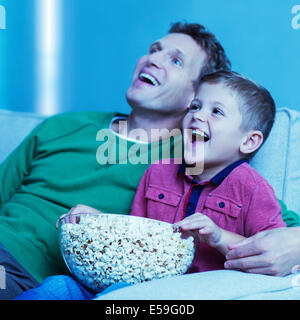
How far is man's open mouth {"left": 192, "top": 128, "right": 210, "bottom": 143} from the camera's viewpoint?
3.70 ft

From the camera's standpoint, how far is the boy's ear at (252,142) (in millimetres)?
1154

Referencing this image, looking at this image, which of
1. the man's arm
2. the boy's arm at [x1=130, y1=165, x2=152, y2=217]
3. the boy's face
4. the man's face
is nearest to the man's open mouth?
the boy's face

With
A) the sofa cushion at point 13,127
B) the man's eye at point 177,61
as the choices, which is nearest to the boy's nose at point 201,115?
the man's eye at point 177,61

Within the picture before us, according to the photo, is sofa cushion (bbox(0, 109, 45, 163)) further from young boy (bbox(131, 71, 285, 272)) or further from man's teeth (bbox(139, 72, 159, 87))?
young boy (bbox(131, 71, 285, 272))

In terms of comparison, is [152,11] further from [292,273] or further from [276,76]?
[292,273]

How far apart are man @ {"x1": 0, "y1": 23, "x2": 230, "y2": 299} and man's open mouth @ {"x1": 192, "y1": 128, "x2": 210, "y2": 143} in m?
0.25

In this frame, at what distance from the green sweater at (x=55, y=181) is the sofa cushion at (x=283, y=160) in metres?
0.33

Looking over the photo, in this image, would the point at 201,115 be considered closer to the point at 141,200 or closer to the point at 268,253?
the point at 141,200

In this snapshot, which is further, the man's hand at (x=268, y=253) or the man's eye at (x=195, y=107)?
the man's eye at (x=195, y=107)

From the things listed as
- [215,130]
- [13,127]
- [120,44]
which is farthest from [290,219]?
[120,44]

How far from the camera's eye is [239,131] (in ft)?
3.71

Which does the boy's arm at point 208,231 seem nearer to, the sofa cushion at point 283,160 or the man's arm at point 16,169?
the sofa cushion at point 283,160

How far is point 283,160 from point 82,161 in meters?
0.61
